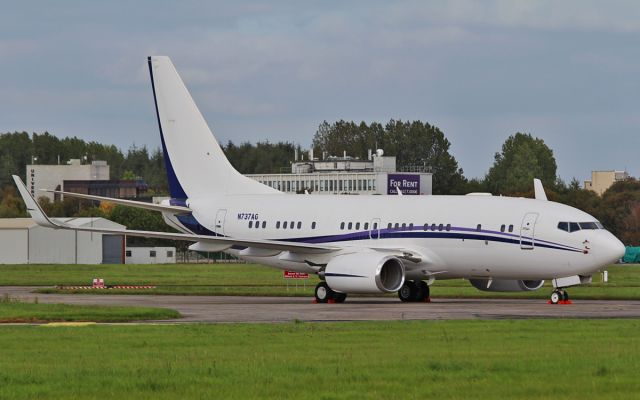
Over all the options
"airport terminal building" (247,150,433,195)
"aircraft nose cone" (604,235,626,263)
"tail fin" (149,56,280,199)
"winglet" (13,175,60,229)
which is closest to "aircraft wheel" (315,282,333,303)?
"tail fin" (149,56,280,199)

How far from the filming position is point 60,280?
2945 inches

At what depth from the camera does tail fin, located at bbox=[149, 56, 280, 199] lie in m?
57.5

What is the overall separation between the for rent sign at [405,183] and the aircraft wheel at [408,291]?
106906 mm

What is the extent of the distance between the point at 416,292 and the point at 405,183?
357ft

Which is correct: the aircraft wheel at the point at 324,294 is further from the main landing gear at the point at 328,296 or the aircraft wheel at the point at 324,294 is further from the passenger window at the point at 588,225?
the passenger window at the point at 588,225

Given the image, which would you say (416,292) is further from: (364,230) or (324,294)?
(324,294)

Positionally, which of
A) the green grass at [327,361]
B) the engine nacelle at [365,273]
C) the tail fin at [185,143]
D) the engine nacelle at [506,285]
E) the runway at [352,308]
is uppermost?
the tail fin at [185,143]

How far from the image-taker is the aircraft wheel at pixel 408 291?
1972 inches

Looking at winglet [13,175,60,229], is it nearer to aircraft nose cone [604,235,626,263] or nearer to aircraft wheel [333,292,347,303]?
aircraft wheel [333,292,347,303]

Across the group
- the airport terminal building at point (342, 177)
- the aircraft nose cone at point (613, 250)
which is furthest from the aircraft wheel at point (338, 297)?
the airport terminal building at point (342, 177)

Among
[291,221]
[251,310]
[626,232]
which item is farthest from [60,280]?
[626,232]

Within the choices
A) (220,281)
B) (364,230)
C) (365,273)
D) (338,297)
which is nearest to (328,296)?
(338,297)

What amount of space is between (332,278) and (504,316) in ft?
36.8

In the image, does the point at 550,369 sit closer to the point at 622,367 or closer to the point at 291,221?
the point at 622,367
